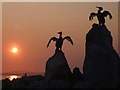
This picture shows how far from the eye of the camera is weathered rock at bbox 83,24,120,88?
24.2 metres

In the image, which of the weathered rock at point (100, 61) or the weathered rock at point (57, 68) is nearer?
the weathered rock at point (100, 61)

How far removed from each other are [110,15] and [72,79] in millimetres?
12910

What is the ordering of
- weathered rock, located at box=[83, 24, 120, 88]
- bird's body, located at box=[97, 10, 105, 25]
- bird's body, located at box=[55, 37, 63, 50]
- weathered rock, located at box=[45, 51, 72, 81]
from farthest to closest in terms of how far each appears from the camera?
bird's body, located at box=[55, 37, 63, 50], weathered rock, located at box=[45, 51, 72, 81], bird's body, located at box=[97, 10, 105, 25], weathered rock, located at box=[83, 24, 120, 88]

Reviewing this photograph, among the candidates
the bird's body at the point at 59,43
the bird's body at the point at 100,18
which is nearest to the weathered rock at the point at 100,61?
the bird's body at the point at 100,18

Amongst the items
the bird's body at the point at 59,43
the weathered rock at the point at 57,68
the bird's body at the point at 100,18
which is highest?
the bird's body at the point at 100,18

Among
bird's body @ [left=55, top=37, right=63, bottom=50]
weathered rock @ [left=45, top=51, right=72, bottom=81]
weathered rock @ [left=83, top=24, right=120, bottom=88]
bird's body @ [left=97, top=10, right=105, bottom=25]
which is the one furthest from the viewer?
bird's body @ [left=55, top=37, right=63, bottom=50]

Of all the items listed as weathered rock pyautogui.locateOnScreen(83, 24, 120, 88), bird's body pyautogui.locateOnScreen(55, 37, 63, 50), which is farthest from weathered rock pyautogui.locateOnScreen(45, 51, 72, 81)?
weathered rock pyautogui.locateOnScreen(83, 24, 120, 88)

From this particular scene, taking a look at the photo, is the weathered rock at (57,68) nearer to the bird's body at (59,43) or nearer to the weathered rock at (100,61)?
the bird's body at (59,43)

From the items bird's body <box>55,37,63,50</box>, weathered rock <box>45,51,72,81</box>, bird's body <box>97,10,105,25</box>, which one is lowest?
weathered rock <box>45,51,72,81</box>

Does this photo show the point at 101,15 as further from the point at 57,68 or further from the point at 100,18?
the point at 57,68

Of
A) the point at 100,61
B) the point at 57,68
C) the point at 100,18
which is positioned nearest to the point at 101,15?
the point at 100,18

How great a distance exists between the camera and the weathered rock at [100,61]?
951 inches

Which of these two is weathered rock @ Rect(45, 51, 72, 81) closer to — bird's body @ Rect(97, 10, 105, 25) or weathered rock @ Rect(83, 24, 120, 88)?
weathered rock @ Rect(83, 24, 120, 88)

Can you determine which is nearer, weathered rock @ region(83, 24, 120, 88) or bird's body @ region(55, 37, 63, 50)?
weathered rock @ region(83, 24, 120, 88)
